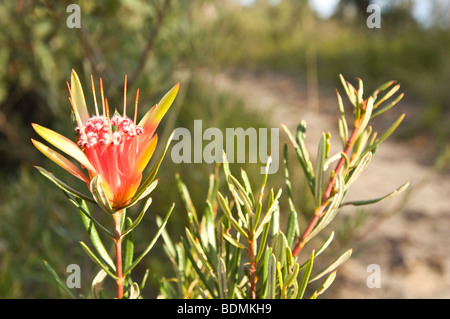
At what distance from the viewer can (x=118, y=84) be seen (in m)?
1.13

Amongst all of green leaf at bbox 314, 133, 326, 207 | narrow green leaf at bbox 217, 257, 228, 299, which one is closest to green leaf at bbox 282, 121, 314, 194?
green leaf at bbox 314, 133, 326, 207

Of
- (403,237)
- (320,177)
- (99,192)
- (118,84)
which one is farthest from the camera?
(403,237)

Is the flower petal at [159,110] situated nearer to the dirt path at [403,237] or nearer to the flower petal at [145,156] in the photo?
the flower petal at [145,156]

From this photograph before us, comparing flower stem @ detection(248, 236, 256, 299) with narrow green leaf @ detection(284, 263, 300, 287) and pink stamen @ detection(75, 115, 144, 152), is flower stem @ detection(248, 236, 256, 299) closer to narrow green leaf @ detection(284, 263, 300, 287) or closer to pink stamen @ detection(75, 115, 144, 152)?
narrow green leaf @ detection(284, 263, 300, 287)

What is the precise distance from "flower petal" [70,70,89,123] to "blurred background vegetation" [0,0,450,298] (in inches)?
8.2

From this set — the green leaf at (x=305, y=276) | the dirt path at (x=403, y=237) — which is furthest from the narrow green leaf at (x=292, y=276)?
the dirt path at (x=403, y=237)

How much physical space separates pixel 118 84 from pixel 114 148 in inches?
33.4

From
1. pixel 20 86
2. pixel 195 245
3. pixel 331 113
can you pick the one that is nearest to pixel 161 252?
pixel 20 86

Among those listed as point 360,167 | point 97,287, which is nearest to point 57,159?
point 97,287

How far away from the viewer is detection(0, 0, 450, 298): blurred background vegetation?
1125 mm

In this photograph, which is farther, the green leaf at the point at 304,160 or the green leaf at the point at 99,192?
the green leaf at the point at 304,160

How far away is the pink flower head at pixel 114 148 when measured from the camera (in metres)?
0.32

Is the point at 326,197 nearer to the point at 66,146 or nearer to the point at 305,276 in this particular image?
the point at 305,276

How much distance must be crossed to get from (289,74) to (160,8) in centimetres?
540
